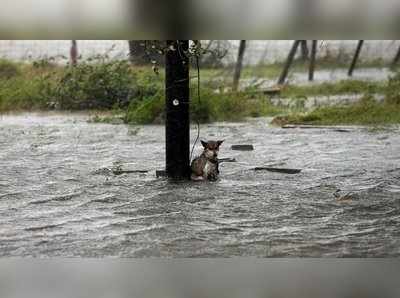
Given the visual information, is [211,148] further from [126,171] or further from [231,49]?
[231,49]

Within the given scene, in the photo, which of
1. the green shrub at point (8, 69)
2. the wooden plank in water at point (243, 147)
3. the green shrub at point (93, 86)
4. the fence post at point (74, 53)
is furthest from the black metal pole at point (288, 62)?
the green shrub at point (8, 69)

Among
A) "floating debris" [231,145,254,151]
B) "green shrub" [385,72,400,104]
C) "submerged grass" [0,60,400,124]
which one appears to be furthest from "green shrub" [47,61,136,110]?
"green shrub" [385,72,400,104]

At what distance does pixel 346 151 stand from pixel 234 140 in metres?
0.55

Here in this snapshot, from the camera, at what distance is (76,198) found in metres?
3.98

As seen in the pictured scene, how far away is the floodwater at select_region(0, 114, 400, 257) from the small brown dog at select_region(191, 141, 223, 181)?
0.04m

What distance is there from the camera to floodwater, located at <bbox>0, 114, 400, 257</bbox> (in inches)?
143

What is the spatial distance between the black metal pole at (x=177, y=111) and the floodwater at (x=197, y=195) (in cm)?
9

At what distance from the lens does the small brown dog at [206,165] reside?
408cm

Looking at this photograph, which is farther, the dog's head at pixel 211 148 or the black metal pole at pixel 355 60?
the black metal pole at pixel 355 60

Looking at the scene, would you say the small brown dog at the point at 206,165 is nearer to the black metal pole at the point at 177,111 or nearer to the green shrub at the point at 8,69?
the black metal pole at the point at 177,111

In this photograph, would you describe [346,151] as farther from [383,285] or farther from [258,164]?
[383,285]

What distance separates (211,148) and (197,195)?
8.9 inches

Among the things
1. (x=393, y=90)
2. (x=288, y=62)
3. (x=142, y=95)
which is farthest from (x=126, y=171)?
(x=393, y=90)

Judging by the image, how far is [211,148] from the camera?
4055 millimetres
